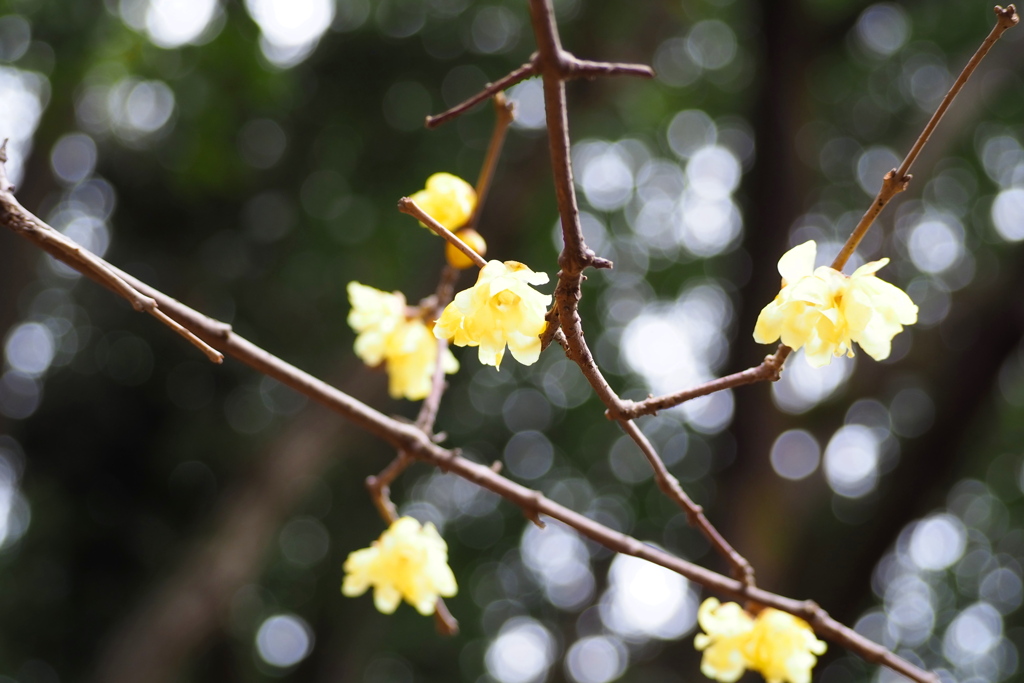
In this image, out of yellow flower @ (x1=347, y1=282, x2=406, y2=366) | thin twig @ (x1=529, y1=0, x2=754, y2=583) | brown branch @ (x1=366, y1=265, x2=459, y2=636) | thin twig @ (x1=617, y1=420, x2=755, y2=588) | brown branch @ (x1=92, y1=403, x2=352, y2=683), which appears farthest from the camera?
brown branch @ (x1=92, y1=403, x2=352, y2=683)

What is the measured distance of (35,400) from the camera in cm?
516

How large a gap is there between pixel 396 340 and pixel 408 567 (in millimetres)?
308

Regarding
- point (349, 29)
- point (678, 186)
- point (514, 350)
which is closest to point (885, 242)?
point (678, 186)

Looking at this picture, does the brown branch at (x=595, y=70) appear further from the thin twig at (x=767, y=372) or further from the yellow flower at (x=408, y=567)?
the yellow flower at (x=408, y=567)

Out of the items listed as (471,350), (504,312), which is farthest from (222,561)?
(504,312)

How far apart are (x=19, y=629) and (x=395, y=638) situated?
2.41 m

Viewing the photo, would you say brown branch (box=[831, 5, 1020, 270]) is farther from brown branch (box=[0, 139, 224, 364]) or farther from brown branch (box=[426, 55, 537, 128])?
brown branch (box=[0, 139, 224, 364])

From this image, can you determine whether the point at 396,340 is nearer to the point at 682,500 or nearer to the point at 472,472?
the point at 472,472

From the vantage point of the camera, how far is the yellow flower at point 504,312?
23.2 inches

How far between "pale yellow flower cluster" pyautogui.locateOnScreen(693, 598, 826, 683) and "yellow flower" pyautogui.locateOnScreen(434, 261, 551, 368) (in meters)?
0.58

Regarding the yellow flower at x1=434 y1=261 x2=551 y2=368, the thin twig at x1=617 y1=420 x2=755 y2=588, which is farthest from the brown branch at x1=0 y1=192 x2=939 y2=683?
the yellow flower at x1=434 y1=261 x2=551 y2=368

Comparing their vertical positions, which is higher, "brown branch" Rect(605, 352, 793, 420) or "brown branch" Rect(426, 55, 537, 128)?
"brown branch" Rect(426, 55, 537, 128)

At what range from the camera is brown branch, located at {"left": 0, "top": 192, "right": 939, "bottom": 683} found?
767 mm

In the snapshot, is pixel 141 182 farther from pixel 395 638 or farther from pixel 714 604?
pixel 714 604
